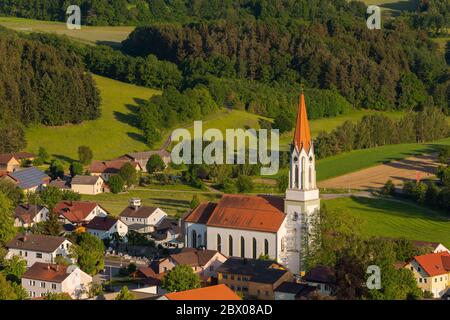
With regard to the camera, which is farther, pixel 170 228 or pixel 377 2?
pixel 377 2

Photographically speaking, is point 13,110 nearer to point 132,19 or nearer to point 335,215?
point 335,215

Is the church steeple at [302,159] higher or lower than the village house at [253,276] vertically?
higher

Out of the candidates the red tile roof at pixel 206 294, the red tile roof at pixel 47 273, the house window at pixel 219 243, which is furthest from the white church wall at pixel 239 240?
the red tile roof at pixel 206 294

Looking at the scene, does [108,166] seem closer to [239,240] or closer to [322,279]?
[239,240]

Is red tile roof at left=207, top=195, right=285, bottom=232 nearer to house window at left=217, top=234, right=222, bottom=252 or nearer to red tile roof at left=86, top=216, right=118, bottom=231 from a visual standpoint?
house window at left=217, top=234, right=222, bottom=252

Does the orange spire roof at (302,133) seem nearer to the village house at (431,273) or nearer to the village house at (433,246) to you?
the village house at (433,246)
